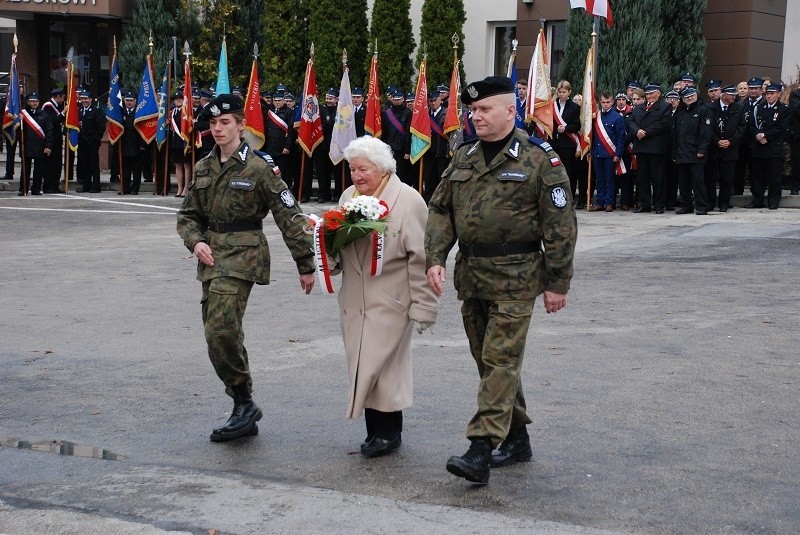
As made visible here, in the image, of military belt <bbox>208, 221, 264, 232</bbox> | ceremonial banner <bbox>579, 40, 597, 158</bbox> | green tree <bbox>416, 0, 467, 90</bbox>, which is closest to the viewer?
military belt <bbox>208, 221, 264, 232</bbox>

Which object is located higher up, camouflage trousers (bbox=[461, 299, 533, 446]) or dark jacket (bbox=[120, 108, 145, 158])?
dark jacket (bbox=[120, 108, 145, 158])

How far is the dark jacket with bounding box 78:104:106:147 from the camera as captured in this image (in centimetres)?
2366

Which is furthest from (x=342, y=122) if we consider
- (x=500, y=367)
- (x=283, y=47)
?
(x=500, y=367)

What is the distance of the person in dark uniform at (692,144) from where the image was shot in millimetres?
17859

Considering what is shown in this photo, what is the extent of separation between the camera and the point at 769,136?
18047 millimetres

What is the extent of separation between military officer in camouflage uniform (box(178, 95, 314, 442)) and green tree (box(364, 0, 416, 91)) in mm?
20139

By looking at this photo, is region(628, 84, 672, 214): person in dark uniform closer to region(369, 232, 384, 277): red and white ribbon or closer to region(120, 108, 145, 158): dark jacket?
region(120, 108, 145, 158): dark jacket

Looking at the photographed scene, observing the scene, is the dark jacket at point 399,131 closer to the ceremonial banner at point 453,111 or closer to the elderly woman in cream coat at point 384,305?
the ceremonial banner at point 453,111

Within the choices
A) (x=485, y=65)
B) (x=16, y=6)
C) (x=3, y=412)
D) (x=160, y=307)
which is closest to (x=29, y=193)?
(x=16, y=6)

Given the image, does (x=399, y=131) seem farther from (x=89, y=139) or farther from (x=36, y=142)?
(x=36, y=142)

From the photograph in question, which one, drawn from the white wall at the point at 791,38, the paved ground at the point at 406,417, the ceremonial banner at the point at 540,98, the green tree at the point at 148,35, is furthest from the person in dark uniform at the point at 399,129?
the paved ground at the point at 406,417

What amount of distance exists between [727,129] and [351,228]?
13.2m

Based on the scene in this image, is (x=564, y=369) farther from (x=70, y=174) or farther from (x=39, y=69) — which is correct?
(x=39, y=69)

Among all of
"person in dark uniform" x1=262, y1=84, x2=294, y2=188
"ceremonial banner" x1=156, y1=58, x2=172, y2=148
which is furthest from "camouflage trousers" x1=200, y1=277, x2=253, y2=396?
"ceremonial banner" x1=156, y1=58, x2=172, y2=148
